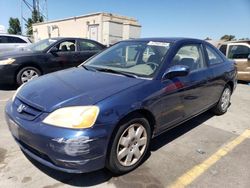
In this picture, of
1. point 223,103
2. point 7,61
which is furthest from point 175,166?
point 7,61

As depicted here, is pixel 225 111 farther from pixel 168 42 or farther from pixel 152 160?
pixel 152 160

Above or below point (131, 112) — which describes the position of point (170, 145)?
below

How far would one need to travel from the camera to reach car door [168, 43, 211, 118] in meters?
3.71

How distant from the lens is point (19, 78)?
22.0 feet

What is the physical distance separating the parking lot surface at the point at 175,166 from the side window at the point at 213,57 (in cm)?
119

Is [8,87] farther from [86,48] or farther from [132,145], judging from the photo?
[132,145]

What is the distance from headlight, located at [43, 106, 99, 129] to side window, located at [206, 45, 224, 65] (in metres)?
2.79

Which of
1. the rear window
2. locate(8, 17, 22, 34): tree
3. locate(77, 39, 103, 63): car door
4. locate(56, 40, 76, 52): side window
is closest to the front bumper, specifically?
locate(56, 40, 76, 52): side window

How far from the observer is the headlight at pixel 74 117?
8.16ft

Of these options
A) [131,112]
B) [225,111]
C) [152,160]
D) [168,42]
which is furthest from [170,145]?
[225,111]

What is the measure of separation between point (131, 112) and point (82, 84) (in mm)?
701

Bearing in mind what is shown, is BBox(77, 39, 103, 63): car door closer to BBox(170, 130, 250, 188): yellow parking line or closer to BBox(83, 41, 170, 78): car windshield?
BBox(83, 41, 170, 78): car windshield

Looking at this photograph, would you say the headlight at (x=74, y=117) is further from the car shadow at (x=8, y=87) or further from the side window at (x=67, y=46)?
the side window at (x=67, y=46)

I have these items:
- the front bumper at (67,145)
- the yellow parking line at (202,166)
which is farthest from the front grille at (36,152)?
the yellow parking line at (202,166)
